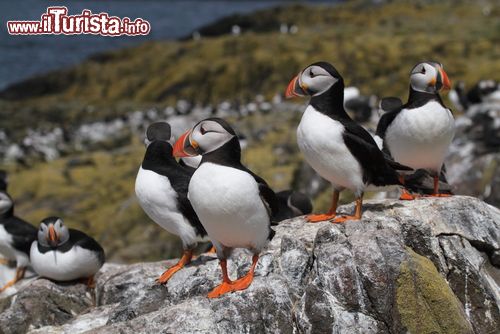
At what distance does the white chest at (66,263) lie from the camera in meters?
8.27

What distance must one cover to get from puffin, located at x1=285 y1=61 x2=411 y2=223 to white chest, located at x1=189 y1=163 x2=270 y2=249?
2.58 feet

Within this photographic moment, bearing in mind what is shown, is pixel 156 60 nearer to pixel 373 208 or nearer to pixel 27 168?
pixel 27 168

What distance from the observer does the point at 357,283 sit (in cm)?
537

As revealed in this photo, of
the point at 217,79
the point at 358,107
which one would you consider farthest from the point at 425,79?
the point at 217,79

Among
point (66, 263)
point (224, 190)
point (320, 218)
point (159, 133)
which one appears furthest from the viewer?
point (66, 263)

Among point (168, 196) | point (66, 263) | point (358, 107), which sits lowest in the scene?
point (66, 263)

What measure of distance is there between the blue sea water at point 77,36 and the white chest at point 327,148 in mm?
44534

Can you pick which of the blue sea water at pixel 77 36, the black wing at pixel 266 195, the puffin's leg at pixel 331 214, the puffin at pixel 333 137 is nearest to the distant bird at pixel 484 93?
the puffin's leg at pixel 331 214

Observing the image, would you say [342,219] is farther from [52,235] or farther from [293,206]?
[52,235]

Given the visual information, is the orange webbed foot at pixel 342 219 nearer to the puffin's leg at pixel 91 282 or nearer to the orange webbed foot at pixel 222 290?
the orange webbed foot at pixel 222 290

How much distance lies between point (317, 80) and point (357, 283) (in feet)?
6.09

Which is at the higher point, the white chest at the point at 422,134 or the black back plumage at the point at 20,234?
the white chest at the point at 422,134

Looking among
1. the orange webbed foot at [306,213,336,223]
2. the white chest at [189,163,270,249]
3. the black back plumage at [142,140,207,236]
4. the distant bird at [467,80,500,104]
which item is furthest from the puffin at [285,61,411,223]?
the distant bird at [467,80,500,104]

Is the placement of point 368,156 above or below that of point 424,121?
below
